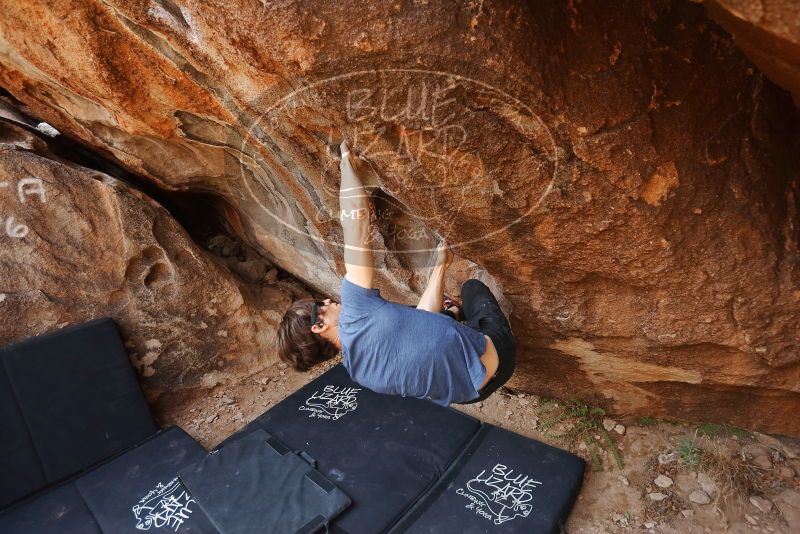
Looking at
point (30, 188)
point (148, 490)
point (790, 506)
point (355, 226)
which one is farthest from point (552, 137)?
point (30, 188)

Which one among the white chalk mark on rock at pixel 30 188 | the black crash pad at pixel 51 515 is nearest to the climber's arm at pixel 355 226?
the black crash pad at pixel 51 515

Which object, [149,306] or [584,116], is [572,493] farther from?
[149,306]

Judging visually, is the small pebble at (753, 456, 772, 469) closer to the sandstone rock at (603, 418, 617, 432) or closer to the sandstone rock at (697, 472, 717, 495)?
the sandstone rock at (697, 472, 717, 495)

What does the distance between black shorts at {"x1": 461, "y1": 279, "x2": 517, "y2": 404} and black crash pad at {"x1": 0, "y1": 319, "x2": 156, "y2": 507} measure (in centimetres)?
219

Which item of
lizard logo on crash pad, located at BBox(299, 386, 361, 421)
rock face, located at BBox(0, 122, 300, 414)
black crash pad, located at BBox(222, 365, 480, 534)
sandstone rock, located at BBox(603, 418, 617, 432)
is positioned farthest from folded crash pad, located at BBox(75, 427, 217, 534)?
sandstone rock, located at BBox(603, 418, 617, 432)

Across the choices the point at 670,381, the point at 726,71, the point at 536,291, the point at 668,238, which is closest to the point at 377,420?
the point at 536,291

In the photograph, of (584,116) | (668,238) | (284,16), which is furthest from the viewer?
(668,238)

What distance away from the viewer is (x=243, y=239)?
13.0 ft

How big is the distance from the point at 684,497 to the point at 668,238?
1272 mm

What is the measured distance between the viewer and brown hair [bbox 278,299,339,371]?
1.90 m

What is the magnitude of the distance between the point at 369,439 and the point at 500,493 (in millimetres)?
779

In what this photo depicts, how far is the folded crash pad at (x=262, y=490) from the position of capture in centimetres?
217

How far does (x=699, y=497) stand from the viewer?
2.01 meters

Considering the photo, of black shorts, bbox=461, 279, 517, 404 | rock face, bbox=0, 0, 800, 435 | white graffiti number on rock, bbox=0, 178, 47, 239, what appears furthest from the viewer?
white graffiti number on rock, bbox=0, 178, 47, 239
